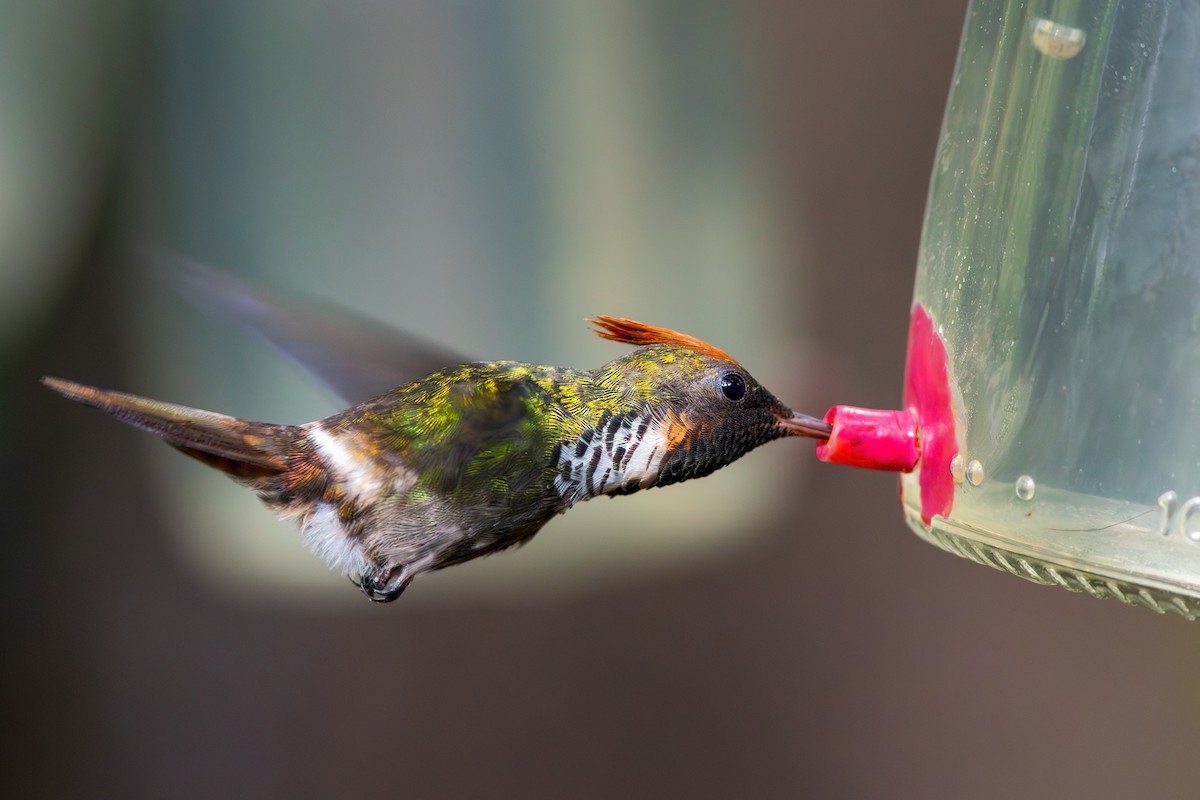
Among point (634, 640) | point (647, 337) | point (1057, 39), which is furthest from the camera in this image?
point (634, 640)

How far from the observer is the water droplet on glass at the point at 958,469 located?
0.98 m

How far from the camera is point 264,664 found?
2.49 meters

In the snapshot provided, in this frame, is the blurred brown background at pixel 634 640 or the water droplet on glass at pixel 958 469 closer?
the water droplet on glass at pixel 958 469

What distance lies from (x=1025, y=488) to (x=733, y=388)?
262mm

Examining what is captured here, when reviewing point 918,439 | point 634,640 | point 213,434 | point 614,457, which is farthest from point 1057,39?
point 634,640

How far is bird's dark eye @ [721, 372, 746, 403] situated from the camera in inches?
40.8

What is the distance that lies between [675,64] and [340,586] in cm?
134

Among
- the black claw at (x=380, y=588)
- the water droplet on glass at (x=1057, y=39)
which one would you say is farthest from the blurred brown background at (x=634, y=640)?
the water droplet on glass at (x=1057, y=39)

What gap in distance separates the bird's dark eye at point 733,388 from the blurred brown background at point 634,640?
4.81ft

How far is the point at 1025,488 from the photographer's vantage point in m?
0.93

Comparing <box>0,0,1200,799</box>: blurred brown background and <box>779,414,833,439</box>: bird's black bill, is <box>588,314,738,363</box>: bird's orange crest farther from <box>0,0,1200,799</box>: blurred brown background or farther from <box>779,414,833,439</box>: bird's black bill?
<box>0,0,1200,799</box>: blurred brown background

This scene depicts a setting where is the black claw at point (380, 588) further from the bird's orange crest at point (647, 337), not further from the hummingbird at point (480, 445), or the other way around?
the bird's orange crest at point (647, 337)

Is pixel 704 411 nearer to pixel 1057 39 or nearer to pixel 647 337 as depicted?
pixel 647 337

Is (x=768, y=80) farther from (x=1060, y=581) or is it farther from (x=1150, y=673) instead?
(x=1060, y=581)
